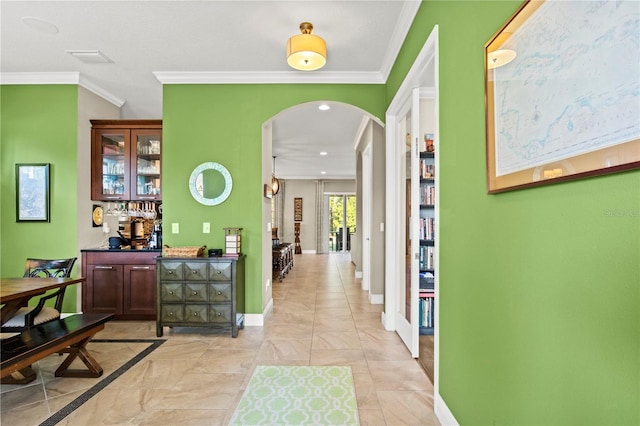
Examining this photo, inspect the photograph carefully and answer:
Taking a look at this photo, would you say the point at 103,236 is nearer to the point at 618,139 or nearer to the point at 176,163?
the point at 176,163

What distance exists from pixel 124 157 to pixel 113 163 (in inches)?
9.4

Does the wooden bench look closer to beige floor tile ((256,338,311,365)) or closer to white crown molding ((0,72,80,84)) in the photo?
beige floor tile ((256,338,311,365))

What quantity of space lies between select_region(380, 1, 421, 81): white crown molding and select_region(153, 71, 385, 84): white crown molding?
0.91ft

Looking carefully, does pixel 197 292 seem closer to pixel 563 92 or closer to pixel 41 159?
pixel 41 159

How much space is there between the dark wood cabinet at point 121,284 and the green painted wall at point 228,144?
1.61 ft

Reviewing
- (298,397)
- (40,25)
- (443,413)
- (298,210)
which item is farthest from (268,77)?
(298,210)

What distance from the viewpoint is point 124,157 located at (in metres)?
4.32

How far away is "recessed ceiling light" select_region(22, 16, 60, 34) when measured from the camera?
280 centimetres

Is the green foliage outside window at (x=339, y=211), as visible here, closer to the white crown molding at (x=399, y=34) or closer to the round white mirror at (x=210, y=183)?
the round white mirror at (x=210, y=183)

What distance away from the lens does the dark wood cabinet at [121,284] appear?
13.0 ft

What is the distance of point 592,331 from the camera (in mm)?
895

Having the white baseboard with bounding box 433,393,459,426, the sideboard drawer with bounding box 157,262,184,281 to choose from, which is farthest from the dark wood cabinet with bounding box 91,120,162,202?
the white baseboard with bounding box 433,393,459,426

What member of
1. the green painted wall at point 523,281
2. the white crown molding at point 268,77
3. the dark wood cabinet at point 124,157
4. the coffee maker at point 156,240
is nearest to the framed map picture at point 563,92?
the green painted wall at point 523,281

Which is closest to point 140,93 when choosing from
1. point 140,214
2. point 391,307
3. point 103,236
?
point 140,214
